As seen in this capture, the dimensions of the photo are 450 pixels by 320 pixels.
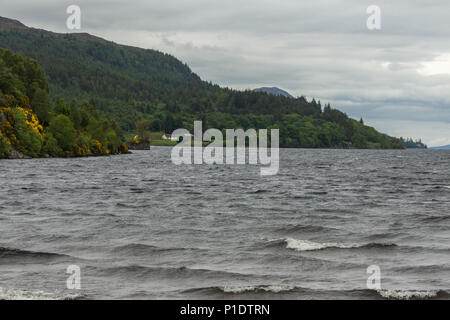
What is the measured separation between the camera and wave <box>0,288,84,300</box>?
1680 centimetres

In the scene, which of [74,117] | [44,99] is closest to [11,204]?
[44,99]

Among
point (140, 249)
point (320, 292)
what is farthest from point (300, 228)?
point (320, 292)

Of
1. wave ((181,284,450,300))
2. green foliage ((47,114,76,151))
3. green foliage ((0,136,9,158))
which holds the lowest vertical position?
wave ((181,284,450,300))

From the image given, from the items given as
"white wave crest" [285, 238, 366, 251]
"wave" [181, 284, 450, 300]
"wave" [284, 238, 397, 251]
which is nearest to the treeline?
"white wave crest" [285, 238, 366, 251]

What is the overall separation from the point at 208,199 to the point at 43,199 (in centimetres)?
1394

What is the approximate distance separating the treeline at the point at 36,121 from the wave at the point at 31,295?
10679 centimetres

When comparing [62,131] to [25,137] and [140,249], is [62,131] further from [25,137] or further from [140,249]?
[140,249]

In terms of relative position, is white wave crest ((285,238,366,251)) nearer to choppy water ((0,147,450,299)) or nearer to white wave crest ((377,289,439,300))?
choppy water ((0,147,450,299))

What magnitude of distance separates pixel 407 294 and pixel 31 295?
12181mm

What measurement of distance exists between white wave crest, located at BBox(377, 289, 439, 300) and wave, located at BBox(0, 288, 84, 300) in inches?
390

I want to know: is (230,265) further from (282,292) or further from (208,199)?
(208,199)

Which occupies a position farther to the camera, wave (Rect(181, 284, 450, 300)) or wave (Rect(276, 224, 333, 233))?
wave (Rect(276, 224, 333, 233))

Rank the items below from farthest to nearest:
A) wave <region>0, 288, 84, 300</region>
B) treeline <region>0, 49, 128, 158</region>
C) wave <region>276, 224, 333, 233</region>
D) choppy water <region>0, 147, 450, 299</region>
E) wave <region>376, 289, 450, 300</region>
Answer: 1. treeline <region>0, 49, 128, 158</region>
2. wave <region>276, 224, 333, 233</region>
3. choppy water <region>0, 147, 450, 299</region>
4. wave <region>376, 289, 450, 300</region>
5. wave <region>0, 288, 84, 300</region>
